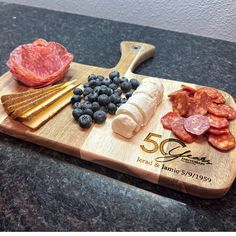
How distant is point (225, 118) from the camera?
2.66 feet

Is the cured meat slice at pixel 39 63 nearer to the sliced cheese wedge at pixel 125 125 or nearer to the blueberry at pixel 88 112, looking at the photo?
the blueberry at pixel 88 112

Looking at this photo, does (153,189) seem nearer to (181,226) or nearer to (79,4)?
(181,226)

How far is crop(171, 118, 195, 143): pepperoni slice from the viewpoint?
0.76 metres

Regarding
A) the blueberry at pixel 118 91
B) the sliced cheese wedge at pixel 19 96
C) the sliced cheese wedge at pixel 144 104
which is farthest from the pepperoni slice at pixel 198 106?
the sliced cheese wedge at pixel 19 96

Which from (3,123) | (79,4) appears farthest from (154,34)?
(3,123)

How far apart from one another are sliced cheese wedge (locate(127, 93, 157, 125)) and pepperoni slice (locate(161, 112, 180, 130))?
0.13 ft

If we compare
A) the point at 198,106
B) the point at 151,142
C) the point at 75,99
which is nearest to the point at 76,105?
the point at 75,99

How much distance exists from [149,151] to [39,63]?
1.67ft

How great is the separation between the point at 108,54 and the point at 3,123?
525 millimetres

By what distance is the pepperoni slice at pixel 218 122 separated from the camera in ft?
2.55

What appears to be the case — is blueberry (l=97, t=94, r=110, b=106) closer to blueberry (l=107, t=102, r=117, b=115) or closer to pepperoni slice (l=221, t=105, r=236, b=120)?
blueberry (l=107, t=102, r=117, b=115)

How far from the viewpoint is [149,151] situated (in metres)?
0.74

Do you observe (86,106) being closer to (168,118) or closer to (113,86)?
(113,86)

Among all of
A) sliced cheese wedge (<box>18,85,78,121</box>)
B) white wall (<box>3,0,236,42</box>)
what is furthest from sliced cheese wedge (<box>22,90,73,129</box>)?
white wall (<box>3,0,236,42</box>)
